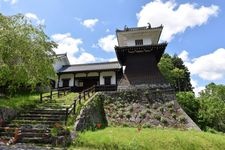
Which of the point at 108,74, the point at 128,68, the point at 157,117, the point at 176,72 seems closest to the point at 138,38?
the point at 128,68

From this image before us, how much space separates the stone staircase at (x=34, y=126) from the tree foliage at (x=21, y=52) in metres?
2.27

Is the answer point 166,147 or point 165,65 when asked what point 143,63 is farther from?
point 165,65

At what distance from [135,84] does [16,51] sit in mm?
15108

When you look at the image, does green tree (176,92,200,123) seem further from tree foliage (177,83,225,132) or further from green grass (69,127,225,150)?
green grass (69,127,225,150)

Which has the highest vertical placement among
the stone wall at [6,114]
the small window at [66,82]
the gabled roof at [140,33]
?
the gabled roof at [140,33]

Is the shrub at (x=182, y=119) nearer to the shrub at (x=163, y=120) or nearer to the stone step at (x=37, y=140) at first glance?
the shrub at (x=163, y=120)

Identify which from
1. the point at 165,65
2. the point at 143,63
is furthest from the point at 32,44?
the point at 165,65

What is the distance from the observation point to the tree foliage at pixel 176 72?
4803cm

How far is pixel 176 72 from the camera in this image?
49.2 m

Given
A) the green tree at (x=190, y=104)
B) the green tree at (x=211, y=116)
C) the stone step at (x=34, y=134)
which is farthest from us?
the green tree at (x=211, y=116)

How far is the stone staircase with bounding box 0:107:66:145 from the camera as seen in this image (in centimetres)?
1366

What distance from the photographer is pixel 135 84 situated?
28.1 metres

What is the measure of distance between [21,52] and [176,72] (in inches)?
1478

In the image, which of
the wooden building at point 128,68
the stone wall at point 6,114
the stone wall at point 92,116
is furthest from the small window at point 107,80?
the stone wall at point 6,114
